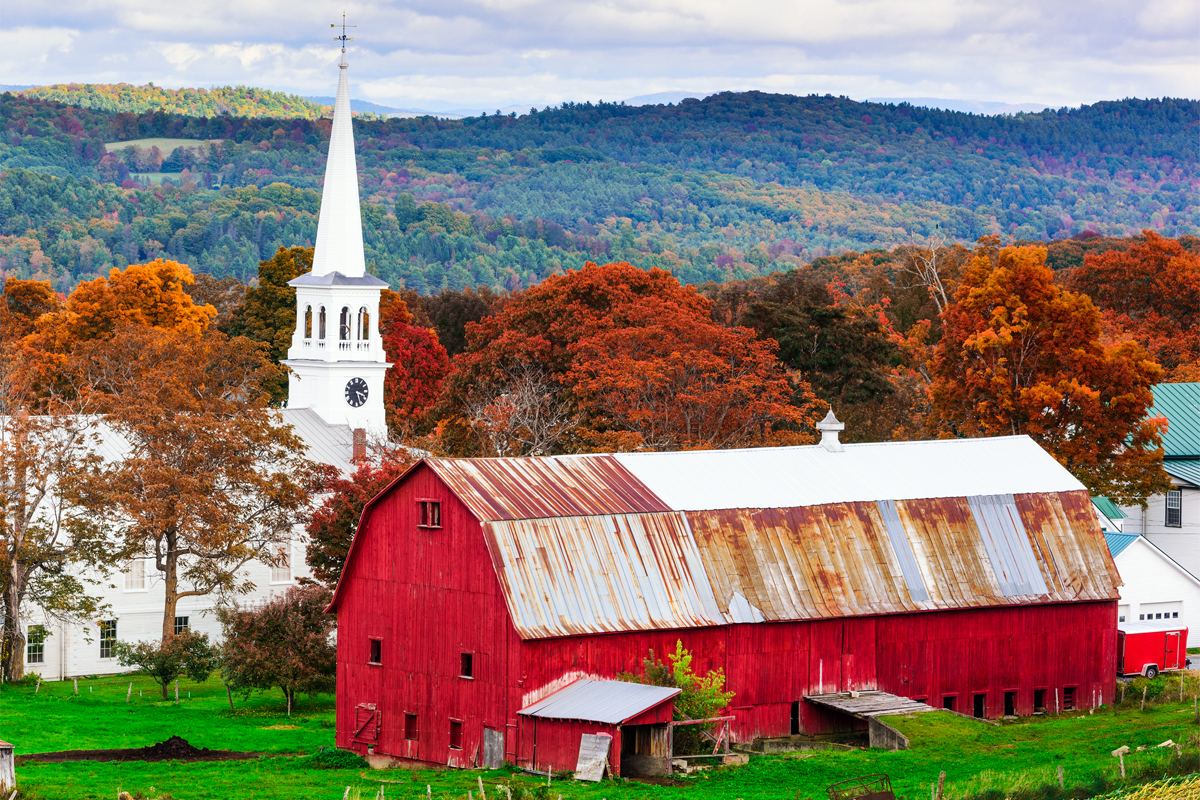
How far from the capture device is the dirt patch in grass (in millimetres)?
41344

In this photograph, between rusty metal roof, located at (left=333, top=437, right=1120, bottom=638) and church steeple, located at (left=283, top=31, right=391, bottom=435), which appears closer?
rusty metal roof, located at (left=333, top=437, right=1120, bottom=638)

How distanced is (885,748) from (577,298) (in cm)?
3943

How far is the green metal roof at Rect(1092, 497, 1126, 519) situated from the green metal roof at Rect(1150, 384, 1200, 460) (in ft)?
14.3

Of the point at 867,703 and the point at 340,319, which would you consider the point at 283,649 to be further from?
the point at 340,319

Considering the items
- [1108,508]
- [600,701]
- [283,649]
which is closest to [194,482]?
[283,649]

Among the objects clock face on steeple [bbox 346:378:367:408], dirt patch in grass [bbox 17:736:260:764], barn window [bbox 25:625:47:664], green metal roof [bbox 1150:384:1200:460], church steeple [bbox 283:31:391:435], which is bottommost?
dirt patch in grass [bbox 17:736:260:764]

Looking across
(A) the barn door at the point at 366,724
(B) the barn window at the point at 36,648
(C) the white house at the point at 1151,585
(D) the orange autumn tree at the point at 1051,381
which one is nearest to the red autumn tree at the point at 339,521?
(B) the barn window at the point at 36,648

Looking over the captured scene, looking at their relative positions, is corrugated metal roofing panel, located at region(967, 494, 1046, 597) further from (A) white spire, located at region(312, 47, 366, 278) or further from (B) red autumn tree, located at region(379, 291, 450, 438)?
(B) red autumn tree, located at region(379, 291, 450, 438)

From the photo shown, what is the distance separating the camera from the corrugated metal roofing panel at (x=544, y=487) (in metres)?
A: 41.8

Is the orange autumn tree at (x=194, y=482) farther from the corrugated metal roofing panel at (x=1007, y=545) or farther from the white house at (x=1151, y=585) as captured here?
the white house at (x=1151, y=585)

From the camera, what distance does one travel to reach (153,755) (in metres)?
42.0

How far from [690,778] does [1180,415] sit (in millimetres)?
38731

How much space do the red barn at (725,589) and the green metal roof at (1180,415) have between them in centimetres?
1831

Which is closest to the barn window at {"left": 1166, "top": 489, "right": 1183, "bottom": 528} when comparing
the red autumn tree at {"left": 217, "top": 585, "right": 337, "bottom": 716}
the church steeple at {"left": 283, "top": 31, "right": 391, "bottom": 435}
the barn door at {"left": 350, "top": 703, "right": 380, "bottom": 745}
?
the red autumn tree at {"left": 217, "top": 585, "right": 337, "bottom": 716}
